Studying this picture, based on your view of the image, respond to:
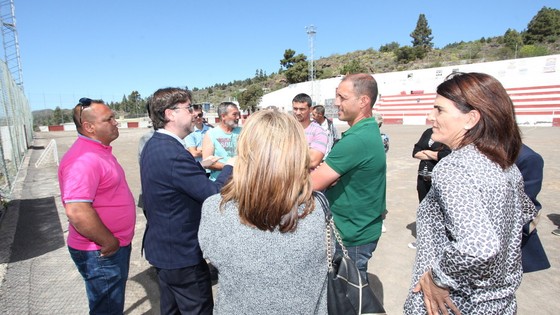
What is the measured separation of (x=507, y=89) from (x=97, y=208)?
32283 millimetres

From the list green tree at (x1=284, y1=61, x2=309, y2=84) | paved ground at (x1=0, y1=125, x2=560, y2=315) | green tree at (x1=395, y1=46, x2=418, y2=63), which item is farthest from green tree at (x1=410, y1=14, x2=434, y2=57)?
paved ground at (x1=0, y1=125, x2=560, y2=315)

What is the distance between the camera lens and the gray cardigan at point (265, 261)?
114 cm

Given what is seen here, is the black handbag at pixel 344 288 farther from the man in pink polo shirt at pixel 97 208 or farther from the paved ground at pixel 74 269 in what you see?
the paved ground at pixel 74 269

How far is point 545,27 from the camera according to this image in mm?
47281

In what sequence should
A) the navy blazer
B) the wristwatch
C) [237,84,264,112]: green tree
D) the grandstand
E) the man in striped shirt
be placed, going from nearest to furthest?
the wristwatch, the navy blazer, the man in striped shirt, the grandstand, [237,84,264,112]: green tree

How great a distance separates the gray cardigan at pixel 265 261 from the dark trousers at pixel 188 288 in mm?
710

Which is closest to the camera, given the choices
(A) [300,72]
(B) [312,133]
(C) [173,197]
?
(C) [173,197]

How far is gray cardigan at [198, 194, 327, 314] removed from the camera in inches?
44.8

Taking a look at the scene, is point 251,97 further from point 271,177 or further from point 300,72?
point 271,177

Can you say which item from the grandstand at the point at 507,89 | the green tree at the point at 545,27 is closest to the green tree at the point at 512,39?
the green tree at the point at 545,27

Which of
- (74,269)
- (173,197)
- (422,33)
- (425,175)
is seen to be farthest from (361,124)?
(422,33)

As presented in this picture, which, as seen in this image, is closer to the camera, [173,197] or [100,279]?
[173,197]

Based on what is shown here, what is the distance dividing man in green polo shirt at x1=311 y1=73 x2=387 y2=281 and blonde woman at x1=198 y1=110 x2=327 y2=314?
0.72m

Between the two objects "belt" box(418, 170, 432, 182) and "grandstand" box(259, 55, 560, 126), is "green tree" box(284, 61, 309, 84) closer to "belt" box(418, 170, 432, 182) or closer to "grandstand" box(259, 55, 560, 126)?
"grandstand" box(259, 55, 560, 126)
